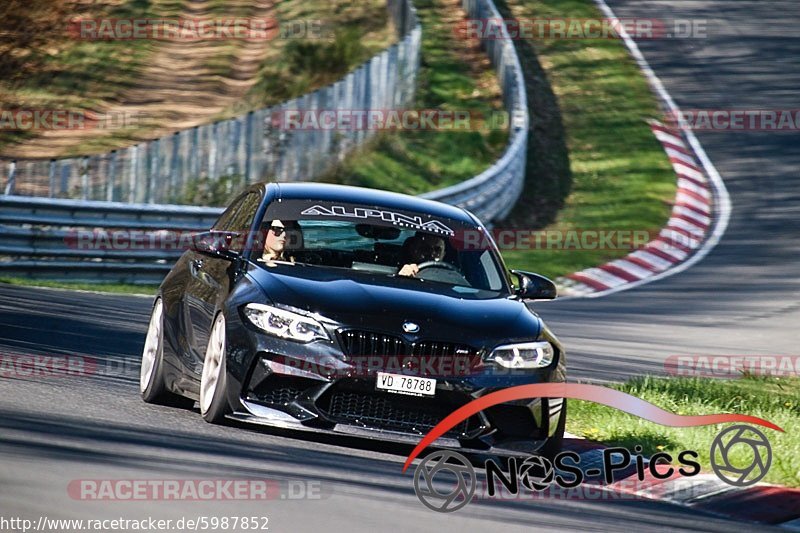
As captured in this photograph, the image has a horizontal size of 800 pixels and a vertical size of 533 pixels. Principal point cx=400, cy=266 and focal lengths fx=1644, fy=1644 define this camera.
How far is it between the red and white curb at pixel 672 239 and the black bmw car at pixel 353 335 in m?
12.8

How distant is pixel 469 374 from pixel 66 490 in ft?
8.36

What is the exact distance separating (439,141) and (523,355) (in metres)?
22.0

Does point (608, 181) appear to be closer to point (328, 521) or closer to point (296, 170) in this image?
point (296, 170)

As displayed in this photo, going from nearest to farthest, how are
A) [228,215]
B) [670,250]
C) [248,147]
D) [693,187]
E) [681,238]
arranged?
[228,215]
[248,147]
[670,250]
[681,238]
[693,187]

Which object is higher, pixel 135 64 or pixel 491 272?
pixel 491 272

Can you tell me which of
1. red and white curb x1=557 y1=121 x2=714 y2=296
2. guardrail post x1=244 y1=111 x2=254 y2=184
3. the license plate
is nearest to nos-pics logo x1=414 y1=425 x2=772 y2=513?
the license plate

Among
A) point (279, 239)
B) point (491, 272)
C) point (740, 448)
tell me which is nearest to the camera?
point (740, 448)

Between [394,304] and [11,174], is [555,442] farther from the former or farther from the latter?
[11,174]

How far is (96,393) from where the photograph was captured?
9.73 meters

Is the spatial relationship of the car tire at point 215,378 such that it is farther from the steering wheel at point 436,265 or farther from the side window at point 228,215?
the side window at point 228,215

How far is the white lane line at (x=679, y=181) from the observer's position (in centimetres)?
2402

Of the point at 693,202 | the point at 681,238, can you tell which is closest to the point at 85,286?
the point at 681,238

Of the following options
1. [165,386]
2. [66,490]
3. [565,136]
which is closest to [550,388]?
[165,386]

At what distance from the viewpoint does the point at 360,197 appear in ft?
32.7
